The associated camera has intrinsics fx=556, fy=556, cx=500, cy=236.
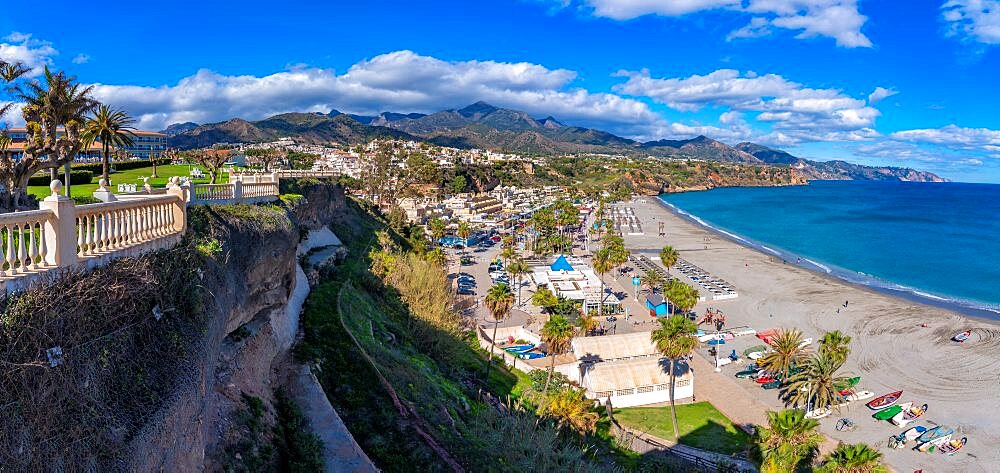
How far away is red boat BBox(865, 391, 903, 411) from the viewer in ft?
96.4

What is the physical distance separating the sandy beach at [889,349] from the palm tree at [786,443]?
811cm

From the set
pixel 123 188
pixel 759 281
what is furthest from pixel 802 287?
pixel 123 188

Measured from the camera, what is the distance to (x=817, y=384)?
2762 centimetres

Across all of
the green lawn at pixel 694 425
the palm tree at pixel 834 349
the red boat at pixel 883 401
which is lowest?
the green lawn at pixel 694 425

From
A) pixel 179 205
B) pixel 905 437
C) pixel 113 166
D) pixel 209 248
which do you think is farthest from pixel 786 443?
pixel 113 166

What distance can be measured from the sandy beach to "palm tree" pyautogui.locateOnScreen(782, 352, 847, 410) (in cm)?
125

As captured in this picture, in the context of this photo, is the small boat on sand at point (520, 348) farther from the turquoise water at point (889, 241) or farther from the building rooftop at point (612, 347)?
the turquoise water at point (889, 241)

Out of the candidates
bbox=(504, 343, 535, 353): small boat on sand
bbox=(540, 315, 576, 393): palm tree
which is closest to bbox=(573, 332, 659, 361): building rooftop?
bbox=(504, 343, 535, 353): small boat on sand

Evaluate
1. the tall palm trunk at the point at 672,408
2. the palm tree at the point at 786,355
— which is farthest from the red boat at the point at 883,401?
the tall palm trunk at the point at 672,408

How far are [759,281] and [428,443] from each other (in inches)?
2103

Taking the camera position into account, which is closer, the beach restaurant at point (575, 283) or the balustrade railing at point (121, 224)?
the balustrade railing at point (121, 224)

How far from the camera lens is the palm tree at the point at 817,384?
90.2 ft

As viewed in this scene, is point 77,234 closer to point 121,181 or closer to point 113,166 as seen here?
point 121,181

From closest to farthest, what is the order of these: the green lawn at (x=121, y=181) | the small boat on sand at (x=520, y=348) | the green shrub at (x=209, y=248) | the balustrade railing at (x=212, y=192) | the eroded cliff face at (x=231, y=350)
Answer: the eroded cliff face at (x=231, y=350) → the green shrub at (x=209, y=248) → the balustrade railing at (x=212, y=192) → the green lawn at (x=121, y=181) → the small boat on sand at (x=520, y=348)
